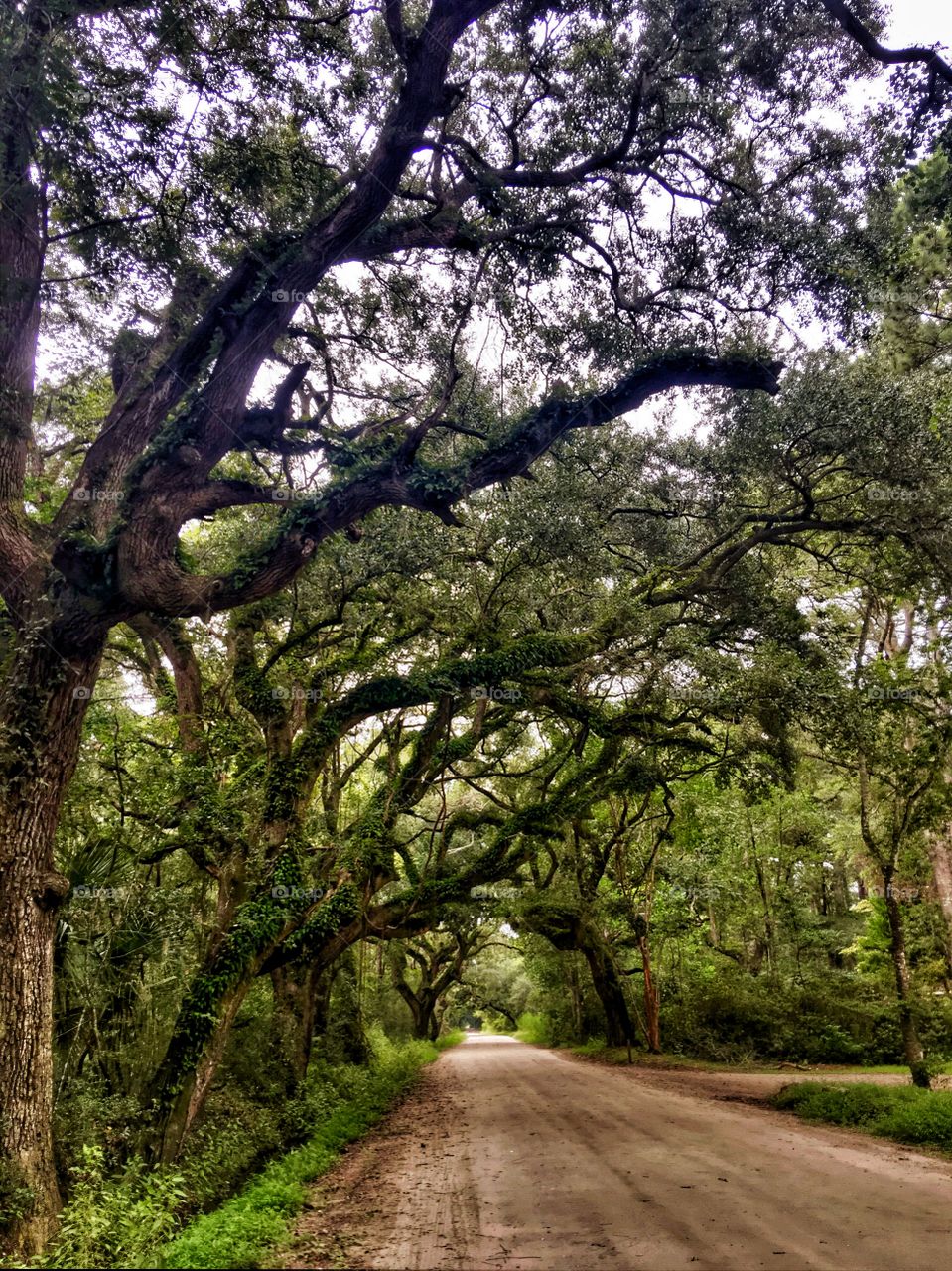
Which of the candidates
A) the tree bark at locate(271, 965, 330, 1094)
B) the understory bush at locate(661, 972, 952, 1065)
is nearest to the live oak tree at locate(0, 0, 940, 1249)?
the tree bark at locate(271, 965, 330, 1094)

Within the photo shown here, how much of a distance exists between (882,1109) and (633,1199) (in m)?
4.65

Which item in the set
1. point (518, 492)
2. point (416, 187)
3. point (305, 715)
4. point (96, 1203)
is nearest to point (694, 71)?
point (416, 187)

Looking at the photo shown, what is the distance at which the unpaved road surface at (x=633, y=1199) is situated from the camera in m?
4.64

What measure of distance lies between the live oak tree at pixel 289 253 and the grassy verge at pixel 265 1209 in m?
1.10

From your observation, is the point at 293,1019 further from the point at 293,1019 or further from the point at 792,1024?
the point at 792,1024

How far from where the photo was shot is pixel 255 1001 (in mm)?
12125

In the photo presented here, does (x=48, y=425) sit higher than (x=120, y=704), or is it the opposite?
(x=48, y=425)

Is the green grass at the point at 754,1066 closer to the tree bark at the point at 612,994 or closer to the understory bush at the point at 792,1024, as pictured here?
the understory bush at the point at 792,1024

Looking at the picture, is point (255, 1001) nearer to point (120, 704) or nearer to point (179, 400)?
point (120, 704)

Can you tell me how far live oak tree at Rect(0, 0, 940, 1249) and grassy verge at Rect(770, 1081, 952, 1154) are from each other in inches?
321

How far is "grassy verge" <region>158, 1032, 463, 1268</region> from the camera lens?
470 cm

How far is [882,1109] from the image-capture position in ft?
27.9

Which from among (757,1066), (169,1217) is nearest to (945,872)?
(757,1066)

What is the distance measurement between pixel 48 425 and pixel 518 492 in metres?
7.55
